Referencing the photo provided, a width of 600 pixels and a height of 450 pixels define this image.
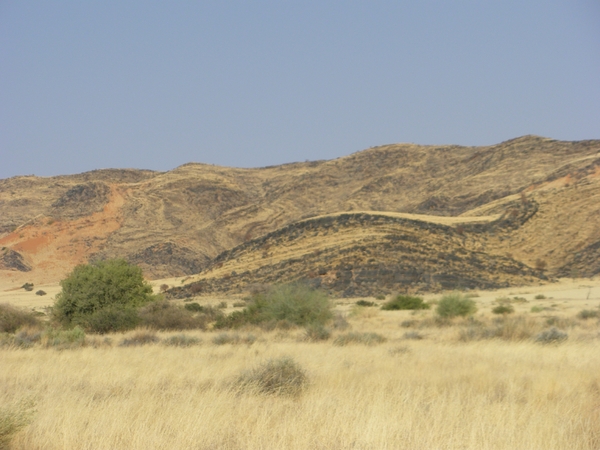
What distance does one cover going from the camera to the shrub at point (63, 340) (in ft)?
52.2

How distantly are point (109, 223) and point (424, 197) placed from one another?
43918 mm

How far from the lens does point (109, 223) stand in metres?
87.4

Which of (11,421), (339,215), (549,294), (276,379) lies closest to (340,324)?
(276,379)

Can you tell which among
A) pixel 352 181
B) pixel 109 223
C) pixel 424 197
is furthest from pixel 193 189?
pixel 424 197

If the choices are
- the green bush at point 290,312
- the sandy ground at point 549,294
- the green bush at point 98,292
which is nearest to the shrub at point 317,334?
the green bush at point 290,312

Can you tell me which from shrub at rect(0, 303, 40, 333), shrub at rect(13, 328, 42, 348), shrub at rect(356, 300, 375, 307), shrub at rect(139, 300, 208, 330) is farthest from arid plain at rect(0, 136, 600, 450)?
shrub at rect(0, 303, 40, 333)

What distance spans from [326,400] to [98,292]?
63.3ft

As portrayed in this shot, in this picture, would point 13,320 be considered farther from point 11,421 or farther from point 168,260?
point 168,260

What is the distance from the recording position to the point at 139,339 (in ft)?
58.3

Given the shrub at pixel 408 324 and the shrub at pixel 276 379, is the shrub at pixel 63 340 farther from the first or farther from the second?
the shrub at pixel 408 324

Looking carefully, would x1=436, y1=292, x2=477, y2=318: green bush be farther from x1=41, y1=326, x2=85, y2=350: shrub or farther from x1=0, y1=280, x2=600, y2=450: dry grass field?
x1=41, y1=326, x2=85, y2=350: shrub

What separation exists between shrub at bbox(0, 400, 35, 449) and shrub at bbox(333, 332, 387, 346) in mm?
10603

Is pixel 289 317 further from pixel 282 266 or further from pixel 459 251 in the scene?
pixel 459 251

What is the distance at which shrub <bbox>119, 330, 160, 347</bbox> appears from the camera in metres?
17.0
